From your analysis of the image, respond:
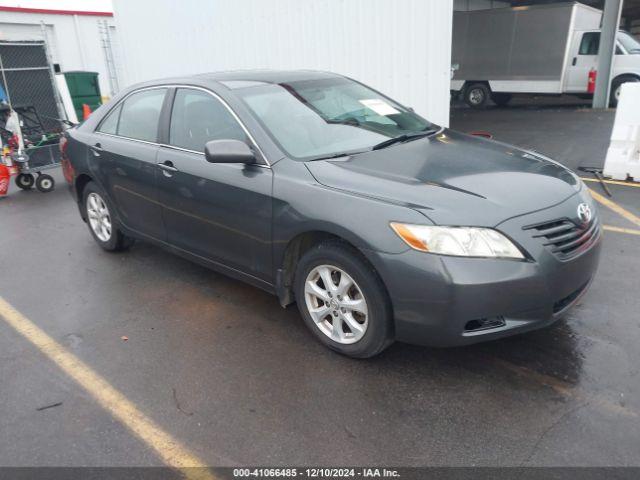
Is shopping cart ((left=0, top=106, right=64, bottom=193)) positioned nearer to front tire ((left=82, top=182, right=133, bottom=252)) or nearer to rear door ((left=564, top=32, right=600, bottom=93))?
front tire ((left=82, top=182, right=133, bottom=252))

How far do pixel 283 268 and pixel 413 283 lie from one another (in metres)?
0.96

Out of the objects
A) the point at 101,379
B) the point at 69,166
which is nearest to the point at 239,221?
the point at 101,379

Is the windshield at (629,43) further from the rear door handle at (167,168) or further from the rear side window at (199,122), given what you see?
the rear door handle at (167,168)

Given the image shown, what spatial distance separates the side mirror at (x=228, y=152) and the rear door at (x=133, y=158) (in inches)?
37.2

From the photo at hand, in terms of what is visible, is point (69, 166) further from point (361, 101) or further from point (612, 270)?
point (612, 270)

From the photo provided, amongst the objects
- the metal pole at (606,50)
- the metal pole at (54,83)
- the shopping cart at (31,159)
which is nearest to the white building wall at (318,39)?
the metal pole at (54,83)

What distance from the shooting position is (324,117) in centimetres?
380

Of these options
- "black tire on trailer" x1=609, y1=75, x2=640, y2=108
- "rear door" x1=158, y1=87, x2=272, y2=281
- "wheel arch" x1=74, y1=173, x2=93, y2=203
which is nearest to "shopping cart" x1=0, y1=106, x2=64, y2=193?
"wheel arch" x1=74, y1=173, x2=93, y2=203

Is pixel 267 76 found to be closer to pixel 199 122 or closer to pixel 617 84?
pixel 199 122

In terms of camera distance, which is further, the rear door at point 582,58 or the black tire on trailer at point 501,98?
the black tire on trailer at point 501,98

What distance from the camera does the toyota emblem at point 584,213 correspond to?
10.1 feet

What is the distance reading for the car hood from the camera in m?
2.83

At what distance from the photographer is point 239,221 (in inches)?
140

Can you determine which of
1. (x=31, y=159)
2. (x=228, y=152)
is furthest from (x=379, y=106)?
(x=31, y=159)
